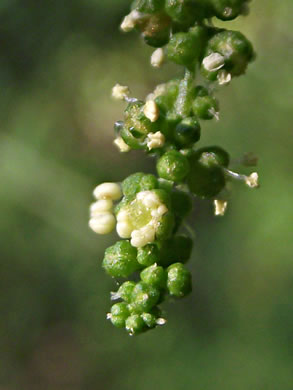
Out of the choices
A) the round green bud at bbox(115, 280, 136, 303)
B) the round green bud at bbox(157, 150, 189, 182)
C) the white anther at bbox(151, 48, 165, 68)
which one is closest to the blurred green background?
the white anther at bbox(151, 48, 165, 68)

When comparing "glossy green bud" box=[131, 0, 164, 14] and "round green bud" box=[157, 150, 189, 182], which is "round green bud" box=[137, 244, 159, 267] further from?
"glossy green bud" box=[131, 0, 164, 14]

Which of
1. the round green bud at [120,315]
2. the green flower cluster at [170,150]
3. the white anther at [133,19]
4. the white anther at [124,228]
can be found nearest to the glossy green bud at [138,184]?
the green flower cluster at [170,150]

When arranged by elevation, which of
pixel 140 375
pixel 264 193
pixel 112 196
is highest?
pixel 264 193

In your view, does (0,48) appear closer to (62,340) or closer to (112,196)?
(62,340)

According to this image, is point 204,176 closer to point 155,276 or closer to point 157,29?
point 155,276

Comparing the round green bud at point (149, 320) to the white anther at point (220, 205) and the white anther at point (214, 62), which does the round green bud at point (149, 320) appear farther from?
the white anther at point (214, 62)

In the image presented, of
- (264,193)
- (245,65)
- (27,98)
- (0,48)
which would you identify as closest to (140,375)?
(264,193)
